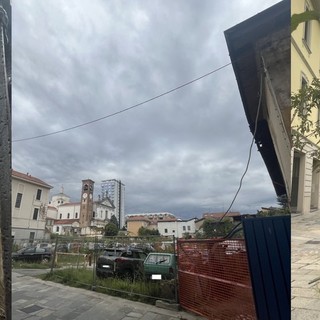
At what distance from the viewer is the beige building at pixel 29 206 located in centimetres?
95

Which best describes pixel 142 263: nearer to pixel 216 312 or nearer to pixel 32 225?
pixel 216 312

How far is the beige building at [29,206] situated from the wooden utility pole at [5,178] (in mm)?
102

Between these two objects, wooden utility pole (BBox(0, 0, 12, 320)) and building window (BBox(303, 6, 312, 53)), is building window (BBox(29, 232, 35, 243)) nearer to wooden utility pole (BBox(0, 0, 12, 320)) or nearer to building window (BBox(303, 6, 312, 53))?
wooden utility pole (BBox(0, 0, 12, 320))

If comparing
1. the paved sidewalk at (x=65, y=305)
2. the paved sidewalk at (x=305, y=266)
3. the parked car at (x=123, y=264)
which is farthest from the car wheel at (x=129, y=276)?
the paved sidewalk at (x=305, y=266)

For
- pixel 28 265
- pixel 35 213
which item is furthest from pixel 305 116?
pixel 28 265

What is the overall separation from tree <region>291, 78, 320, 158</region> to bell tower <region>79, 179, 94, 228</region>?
0.90m

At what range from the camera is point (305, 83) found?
637 mm

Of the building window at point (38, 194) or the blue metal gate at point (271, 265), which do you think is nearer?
the blue metal gate at point (271, 265)

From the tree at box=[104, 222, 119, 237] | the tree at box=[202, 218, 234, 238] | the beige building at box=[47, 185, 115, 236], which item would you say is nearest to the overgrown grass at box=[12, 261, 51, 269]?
the beige building at box=[47, 185, 115, 236]

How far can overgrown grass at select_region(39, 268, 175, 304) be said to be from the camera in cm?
151

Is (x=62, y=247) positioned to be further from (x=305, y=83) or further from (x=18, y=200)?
(x=305, y=83)

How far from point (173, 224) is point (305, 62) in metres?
0.90

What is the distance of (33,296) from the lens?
3.77 ft

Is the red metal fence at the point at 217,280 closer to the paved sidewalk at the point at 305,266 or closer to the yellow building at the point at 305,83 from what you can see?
the paved sidewalk at the point at 305,266
